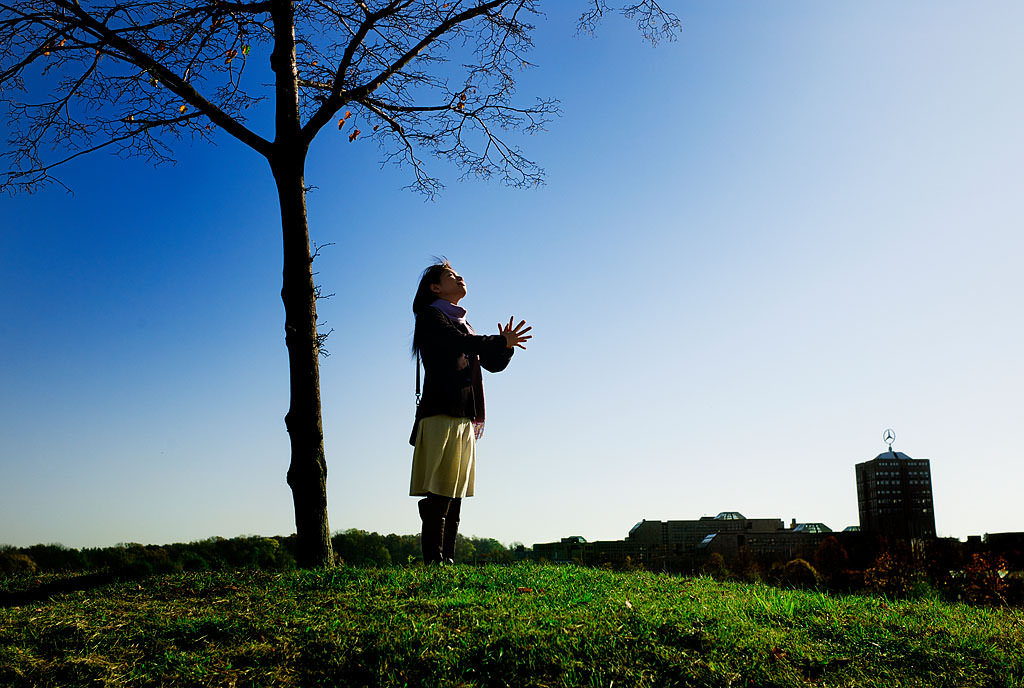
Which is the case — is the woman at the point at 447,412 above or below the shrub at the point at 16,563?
above

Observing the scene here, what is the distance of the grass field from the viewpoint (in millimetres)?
4016

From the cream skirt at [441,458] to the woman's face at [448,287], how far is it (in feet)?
4.29

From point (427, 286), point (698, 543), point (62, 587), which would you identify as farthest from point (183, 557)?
point (698, 543)

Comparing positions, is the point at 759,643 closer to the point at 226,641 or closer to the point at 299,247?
the point at 226,641

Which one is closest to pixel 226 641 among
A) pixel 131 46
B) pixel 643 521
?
pixel 131 46

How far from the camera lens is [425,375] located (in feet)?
24.0

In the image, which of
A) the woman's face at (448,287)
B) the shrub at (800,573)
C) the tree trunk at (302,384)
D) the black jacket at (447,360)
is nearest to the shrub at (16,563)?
the tree trunk at (302,384)

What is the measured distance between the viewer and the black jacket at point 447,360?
7125mm

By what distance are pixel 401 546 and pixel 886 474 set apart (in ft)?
25.5

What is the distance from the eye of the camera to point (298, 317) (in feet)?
25.6

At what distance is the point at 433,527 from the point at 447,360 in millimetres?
1580

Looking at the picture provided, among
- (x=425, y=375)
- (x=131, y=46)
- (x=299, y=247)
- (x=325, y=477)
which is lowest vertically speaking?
(x=325, y=477)

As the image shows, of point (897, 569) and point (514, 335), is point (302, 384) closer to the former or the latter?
point (514, 335)

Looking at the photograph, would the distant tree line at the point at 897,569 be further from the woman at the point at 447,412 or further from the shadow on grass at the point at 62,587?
the shadow on grass at the point at 62,587
